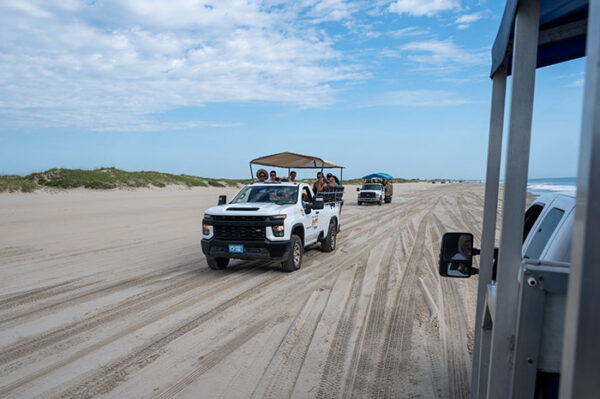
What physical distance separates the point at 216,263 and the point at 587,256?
324 inches

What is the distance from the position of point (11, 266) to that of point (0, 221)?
30.3ft

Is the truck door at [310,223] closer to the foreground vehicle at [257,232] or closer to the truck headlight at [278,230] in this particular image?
the foreground vehicle at [257,232]

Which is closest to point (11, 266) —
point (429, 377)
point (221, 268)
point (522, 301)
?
point (221, 268)

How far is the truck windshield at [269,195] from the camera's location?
31.6 ft

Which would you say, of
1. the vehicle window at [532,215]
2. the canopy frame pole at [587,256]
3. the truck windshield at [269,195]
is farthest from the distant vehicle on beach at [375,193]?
the canopy frame pole at [587,256]

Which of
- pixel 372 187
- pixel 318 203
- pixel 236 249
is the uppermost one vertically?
pixel 372 187

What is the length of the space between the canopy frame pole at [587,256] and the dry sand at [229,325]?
3229 millimetres

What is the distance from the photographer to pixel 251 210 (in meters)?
8.49

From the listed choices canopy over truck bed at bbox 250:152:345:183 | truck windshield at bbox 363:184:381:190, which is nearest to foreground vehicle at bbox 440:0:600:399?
canopy over truck bed at bbox 250:152:345:183

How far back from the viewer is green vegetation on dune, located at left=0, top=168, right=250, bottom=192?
27.9 m

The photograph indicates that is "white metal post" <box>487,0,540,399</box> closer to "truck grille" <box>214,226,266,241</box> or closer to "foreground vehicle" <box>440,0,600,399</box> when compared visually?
"foreground vehicle" <box>440,0,600,399</box>

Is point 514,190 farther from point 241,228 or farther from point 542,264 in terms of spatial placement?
point 241,228

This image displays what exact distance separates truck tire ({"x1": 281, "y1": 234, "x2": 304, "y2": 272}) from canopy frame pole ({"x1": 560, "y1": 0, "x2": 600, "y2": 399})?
7.52m

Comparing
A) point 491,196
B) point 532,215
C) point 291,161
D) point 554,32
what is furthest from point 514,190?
point 291,161
